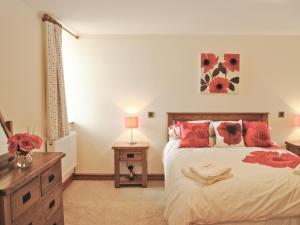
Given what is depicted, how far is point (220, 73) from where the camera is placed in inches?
154

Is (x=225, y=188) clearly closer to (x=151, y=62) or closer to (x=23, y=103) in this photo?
(x=23, y=103)

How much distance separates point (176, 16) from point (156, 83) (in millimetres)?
1210

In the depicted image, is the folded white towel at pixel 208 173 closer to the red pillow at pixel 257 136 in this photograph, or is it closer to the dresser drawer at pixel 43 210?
the dresser drawer at pixel 43 210

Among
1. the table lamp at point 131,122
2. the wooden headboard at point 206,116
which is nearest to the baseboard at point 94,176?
the table lamp at point 131,122

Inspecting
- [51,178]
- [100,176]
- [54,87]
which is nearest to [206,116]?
[100,176]

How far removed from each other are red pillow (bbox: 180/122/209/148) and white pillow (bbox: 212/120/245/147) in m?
0.17

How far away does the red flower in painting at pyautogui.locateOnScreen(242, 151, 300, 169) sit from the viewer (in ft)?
8.07

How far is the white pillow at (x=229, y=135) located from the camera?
3.39 metres

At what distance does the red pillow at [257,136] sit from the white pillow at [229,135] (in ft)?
0.31

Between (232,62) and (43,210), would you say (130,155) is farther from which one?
(232,62)

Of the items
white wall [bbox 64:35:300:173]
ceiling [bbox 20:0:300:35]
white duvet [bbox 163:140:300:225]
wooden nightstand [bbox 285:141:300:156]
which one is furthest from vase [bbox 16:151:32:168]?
wooden nightstand [bbox 285:141:300:156]

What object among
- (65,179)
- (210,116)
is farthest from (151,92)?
(65,179)

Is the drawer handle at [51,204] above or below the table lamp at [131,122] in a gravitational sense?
below

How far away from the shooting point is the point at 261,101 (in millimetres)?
3996
